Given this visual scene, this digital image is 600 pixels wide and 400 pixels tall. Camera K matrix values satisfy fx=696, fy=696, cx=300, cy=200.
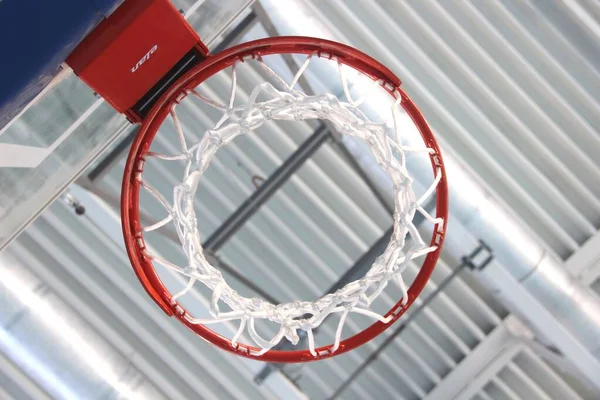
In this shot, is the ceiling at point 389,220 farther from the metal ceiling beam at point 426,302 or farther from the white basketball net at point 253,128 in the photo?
the white basketball net at point 253,128

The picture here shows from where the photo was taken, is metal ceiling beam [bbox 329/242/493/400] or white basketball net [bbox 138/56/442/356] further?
metal ceiling beam [bbox 329/242/493/400]

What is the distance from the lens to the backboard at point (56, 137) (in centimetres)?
293

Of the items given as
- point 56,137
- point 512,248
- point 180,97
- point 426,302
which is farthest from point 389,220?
point 56,137

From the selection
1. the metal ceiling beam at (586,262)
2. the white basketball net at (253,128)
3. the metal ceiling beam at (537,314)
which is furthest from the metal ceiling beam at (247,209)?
the metal ceiling beam at (586,262)

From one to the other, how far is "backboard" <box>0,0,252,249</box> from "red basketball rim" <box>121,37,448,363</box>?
1.22ft

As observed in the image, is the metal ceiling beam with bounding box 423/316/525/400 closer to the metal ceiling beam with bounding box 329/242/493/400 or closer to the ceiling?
the ceiling

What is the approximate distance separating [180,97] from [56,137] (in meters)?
0.61

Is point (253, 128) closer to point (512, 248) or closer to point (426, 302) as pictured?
point (512, 248)

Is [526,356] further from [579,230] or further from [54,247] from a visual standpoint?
[54,247]

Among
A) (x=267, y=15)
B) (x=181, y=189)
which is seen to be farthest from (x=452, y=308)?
(x=181, y=189)

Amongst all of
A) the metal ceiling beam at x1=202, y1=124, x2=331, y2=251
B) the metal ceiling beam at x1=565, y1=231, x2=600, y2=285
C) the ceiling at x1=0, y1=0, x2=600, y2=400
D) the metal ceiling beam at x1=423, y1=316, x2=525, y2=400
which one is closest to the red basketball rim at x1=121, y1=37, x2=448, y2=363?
the metal ceiling beam at x1=202, y1=124, x2=331, y2=251

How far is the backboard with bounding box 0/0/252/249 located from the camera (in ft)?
9.62

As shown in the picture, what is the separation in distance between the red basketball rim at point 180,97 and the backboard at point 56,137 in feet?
1.22

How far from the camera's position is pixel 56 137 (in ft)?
10.2
